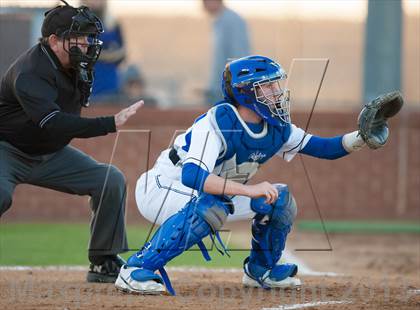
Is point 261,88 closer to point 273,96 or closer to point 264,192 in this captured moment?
point 273,96

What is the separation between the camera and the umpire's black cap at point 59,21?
7.12 m

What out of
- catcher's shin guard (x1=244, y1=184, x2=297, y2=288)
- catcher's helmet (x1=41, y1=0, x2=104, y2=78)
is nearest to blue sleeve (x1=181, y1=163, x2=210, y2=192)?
catcher's shin guard (x1=244, y1=184, x2=297, y2=288)

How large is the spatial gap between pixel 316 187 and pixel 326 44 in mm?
5501

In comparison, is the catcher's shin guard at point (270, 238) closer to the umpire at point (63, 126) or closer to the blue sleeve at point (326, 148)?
the blue sleeve at point (326, 148)

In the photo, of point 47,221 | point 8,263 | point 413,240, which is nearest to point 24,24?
point 47,221

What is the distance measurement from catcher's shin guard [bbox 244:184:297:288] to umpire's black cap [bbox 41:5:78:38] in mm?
1910

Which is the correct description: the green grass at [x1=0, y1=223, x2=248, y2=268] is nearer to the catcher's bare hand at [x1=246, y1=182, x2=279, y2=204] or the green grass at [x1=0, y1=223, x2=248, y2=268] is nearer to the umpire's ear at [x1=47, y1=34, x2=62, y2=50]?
the umpire's ear at [x1=47, y1=34, x2=62, y2=50]

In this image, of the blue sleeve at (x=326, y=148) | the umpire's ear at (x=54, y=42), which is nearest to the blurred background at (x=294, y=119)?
the umpire's ear at (x=54, y=42)

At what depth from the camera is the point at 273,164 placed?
13406 millimetres

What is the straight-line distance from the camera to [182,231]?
623cm

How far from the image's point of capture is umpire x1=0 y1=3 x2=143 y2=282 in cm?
682

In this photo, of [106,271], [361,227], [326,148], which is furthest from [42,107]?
[361,227]

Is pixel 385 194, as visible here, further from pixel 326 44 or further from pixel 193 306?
pixel 193 306

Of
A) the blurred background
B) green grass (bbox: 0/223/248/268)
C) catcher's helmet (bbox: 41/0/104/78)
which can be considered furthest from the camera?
the blurred background
